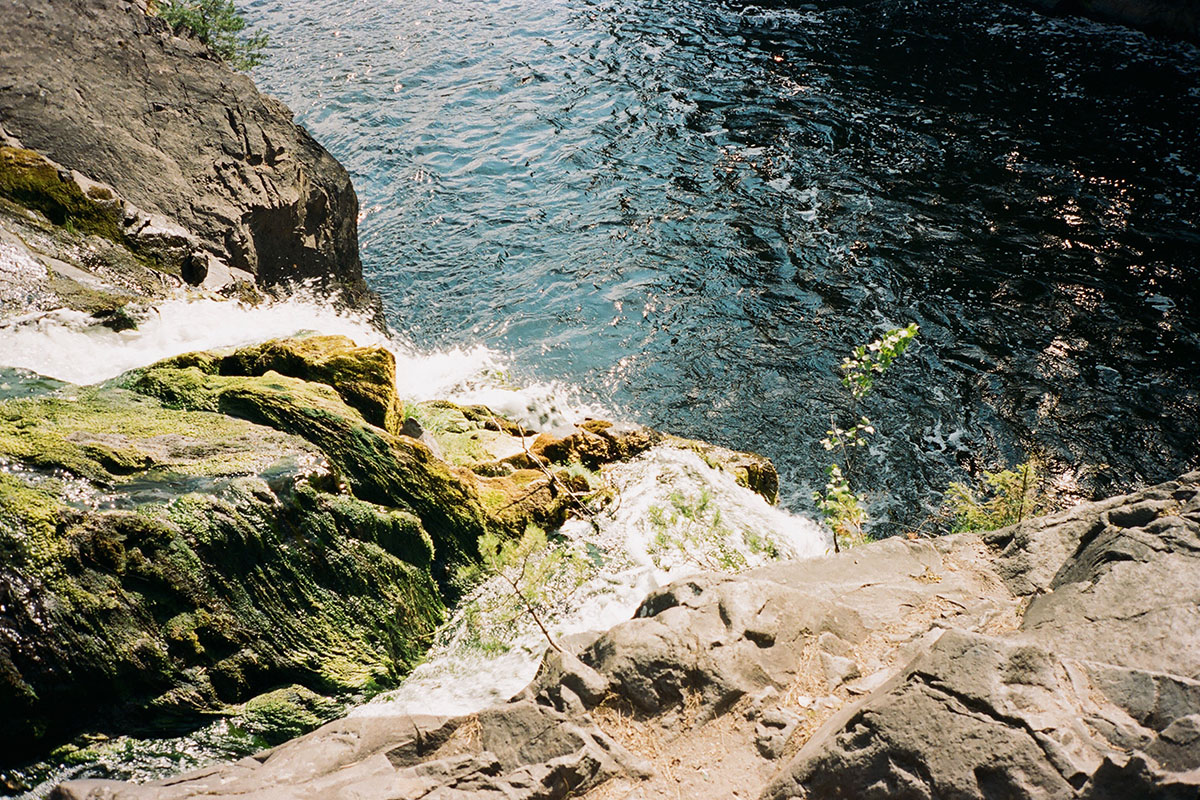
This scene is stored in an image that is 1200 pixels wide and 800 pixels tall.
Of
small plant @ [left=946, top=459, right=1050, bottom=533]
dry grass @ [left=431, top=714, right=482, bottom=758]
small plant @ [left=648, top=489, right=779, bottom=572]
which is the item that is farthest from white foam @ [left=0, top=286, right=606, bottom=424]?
dry grass @ [left=431, top=714, right=482, bottom=758]

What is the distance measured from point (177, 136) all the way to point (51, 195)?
264 centimetres

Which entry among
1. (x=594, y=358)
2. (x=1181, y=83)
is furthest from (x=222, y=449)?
(x=1181, y=83)

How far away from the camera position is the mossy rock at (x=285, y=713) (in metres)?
5.42

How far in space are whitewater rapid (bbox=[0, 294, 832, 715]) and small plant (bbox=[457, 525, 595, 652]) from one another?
0.31 ft

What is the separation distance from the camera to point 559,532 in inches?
305

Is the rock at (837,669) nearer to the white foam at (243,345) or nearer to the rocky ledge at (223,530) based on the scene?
the rocky ledge at (223,530)

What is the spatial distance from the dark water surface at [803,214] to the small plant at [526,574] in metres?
3.56

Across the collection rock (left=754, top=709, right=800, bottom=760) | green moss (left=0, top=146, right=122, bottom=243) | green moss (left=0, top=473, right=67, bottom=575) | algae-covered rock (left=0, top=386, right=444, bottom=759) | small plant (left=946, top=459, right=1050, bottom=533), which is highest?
green moss (left=0, top=146, right=122, bottom=243)

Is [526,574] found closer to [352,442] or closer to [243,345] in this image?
[352,442]

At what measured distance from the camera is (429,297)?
13039mm

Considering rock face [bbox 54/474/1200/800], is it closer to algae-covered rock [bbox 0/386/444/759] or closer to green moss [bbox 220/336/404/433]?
algae-covered rock [bbox 0/386/444/759]

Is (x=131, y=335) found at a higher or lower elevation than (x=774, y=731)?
higher

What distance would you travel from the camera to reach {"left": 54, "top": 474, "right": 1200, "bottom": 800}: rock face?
4.04 meters

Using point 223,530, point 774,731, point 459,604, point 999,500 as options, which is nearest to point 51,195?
point 223,530
